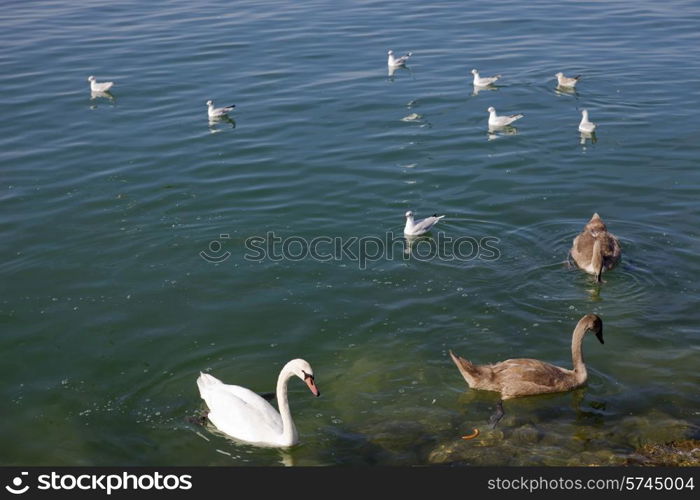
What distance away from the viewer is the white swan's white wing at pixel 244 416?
12.9 metres

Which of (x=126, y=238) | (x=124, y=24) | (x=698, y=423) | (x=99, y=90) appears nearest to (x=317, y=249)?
(x=126, y=238)

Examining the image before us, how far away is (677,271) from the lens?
1766 cm

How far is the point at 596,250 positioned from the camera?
17.0 metres

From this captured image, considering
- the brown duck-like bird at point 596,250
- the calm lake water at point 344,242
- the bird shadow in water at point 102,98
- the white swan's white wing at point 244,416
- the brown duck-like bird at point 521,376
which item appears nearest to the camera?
the white swan's white wing at point 244,416

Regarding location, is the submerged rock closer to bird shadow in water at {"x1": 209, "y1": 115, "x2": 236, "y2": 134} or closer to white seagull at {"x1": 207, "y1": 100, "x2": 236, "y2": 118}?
bird shadow in water at {"x1": 209, "y1": 115, "x2": 236, "y2": 134}

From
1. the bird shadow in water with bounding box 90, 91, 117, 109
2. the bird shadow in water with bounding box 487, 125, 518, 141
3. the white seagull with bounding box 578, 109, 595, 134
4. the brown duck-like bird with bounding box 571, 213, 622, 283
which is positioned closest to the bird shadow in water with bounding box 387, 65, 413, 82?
the bird shadow in water with bounding box 487, 125, 518, 141

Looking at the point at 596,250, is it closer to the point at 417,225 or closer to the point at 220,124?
the point at 417,225

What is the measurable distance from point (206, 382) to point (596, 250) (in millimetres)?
8144

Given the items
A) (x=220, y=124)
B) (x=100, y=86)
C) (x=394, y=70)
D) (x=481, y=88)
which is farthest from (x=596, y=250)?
(x=100, y=86)

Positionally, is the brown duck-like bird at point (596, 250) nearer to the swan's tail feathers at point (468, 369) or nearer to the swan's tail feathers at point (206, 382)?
the swan's tail feathers at point (468, 369)

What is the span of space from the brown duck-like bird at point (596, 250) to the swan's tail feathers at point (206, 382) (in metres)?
8.00

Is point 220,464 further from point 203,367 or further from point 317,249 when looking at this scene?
point 317,249

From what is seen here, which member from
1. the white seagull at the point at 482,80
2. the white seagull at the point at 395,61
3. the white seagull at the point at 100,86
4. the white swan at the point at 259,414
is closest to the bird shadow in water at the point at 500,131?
the white seagull at the point at 482,80

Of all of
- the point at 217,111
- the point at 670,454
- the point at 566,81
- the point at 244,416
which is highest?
the point at 566,81
